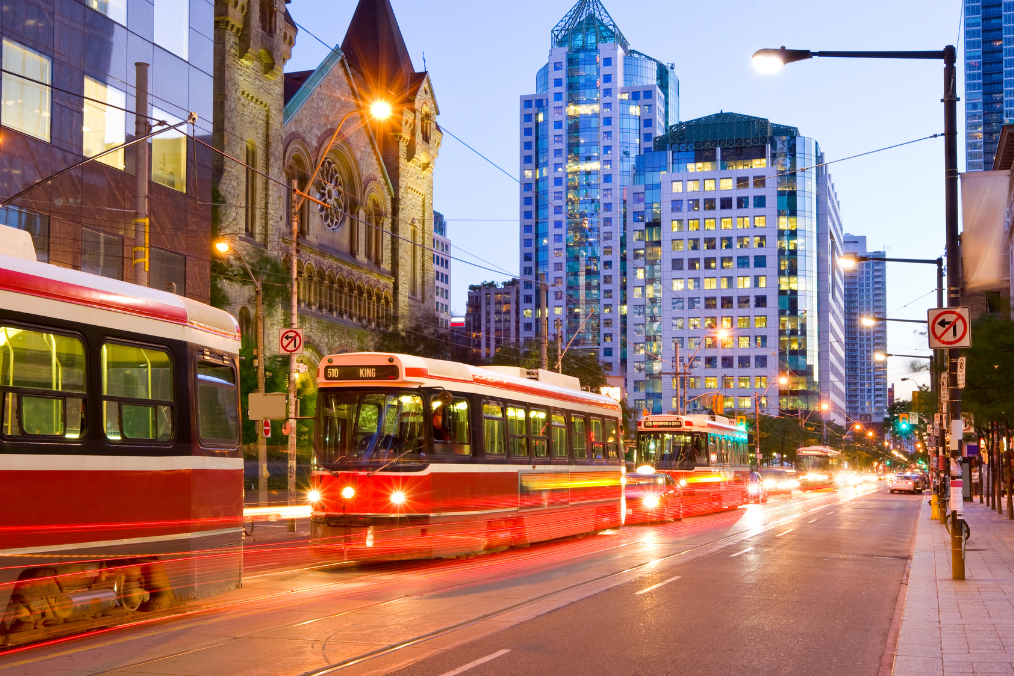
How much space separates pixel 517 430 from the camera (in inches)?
835

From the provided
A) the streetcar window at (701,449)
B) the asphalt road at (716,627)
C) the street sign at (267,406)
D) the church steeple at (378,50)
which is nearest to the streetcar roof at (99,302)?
the asphalt road at (716,627)

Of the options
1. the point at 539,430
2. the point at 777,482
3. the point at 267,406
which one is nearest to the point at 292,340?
the point at 539,430

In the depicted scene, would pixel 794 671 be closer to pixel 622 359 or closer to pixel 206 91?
pixel 206 91

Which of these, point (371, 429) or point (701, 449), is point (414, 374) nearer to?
point (371, 429)

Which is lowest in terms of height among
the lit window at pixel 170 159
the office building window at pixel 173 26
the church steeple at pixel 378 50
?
the lit window at pixel 170 159

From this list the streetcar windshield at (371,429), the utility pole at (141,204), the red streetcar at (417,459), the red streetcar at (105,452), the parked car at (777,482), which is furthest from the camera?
the parked car at (777,482)

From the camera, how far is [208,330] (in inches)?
512

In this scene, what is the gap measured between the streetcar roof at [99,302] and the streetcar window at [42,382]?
0.26 meters

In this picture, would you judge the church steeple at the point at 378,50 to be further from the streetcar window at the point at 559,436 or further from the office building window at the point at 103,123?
the streetcar window at the point at 559,436

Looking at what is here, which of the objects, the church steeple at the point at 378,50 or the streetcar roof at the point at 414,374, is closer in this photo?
the streetcar roof at the point at 414,374

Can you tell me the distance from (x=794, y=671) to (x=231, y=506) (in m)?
6.81

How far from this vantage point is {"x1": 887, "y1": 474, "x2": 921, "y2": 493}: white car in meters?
72.5

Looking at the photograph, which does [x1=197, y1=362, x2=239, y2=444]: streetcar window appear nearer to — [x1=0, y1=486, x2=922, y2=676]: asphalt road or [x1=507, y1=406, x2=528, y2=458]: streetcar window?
[x1=0, y1=486, x2=922, y2=676]: asphalt road

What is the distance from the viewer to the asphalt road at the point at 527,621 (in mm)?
9742
